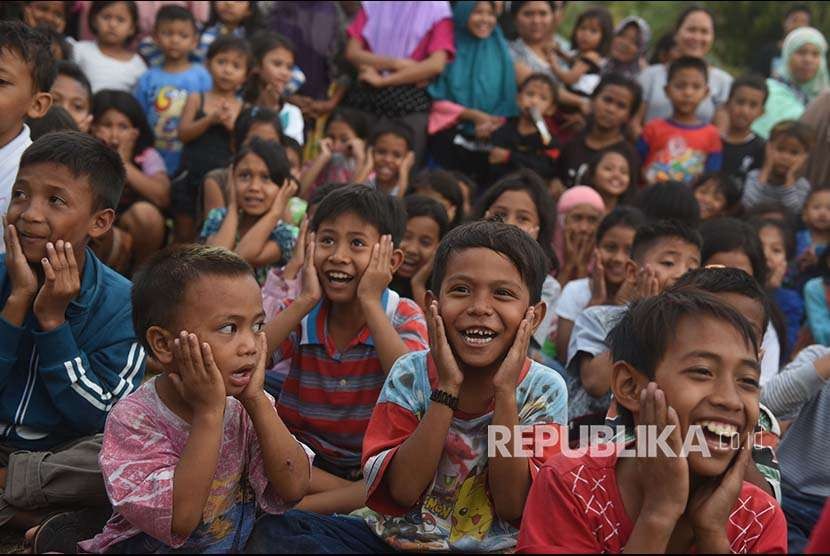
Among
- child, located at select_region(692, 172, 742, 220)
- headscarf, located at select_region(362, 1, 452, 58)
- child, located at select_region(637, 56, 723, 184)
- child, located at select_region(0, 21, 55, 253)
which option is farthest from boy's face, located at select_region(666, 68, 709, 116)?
child, located at select_region(0, 21, 55, 253)

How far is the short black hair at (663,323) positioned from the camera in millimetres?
2301

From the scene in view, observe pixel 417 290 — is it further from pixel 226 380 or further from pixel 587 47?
pixel 587 47

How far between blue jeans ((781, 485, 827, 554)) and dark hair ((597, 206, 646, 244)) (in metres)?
1.64

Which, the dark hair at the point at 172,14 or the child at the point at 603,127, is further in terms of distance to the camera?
the child at the point at 603,127

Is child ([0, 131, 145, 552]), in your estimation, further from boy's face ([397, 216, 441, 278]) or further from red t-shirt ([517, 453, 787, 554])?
boy's face ([397, 216, 441, 278])

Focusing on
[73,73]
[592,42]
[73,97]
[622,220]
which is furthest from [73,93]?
[592,42]

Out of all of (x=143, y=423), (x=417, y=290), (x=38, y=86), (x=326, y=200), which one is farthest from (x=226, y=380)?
(x=417, y=290)

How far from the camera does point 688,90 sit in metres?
6.91

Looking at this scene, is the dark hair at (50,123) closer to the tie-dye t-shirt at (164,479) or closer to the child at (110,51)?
the child at (110,51)

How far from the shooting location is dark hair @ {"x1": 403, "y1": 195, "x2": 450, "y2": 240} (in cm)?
486

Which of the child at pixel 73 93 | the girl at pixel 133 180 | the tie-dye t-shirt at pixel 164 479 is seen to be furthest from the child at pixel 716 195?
the tie-dye t-shirt at pixel 164 479

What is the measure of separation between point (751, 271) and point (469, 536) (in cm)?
220

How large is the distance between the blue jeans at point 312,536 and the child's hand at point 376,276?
82 cm

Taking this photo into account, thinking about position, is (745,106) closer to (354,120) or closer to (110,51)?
(354,120)
